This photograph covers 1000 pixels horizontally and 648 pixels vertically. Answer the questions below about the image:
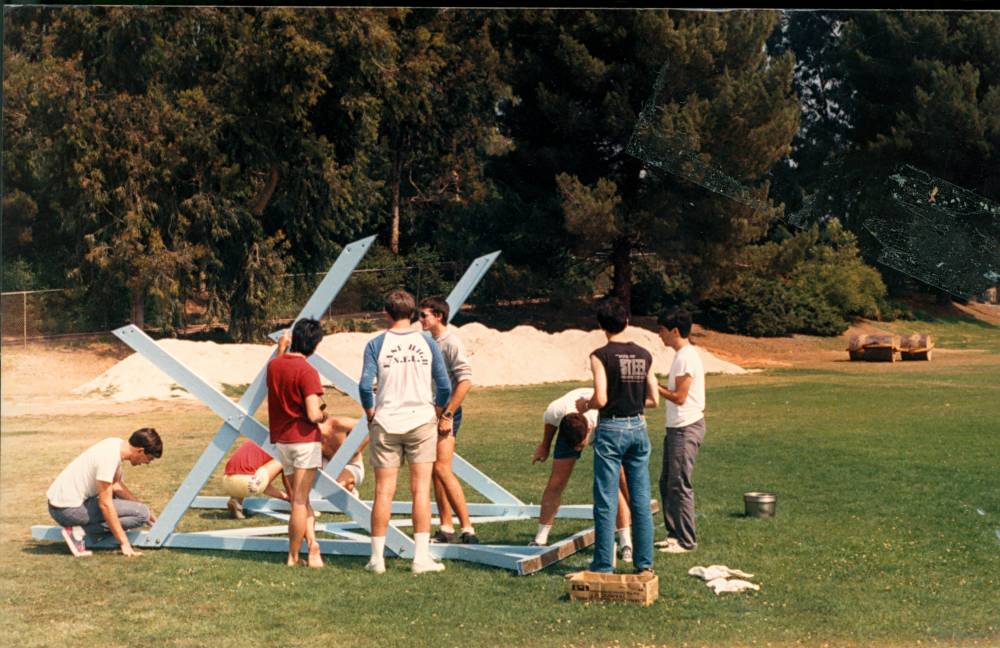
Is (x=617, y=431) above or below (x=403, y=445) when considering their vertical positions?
above

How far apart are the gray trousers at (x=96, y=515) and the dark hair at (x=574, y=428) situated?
2.37 meters

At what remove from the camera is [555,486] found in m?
7.72

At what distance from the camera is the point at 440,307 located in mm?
7926

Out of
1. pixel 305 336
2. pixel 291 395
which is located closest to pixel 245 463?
pixel 291 395

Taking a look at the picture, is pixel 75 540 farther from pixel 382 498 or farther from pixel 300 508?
pixel 382 498

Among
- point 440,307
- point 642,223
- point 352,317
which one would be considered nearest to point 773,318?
point 642,223

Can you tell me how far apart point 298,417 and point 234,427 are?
49 centimetres

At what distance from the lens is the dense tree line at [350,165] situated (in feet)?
37.8

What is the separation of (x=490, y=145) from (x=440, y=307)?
4085 mm

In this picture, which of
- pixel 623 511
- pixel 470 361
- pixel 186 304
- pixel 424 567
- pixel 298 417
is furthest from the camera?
pixel 470 361

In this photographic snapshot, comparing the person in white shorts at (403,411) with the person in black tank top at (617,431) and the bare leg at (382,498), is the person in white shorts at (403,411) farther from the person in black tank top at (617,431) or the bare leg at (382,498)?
the person in black tank top at (617,431)

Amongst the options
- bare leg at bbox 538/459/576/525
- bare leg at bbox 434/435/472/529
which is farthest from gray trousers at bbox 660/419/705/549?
bare leg at bbox 434/435/472/529

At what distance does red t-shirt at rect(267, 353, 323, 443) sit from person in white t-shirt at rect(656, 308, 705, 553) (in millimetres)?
1782

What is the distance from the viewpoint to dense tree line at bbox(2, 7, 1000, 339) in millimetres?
11516
